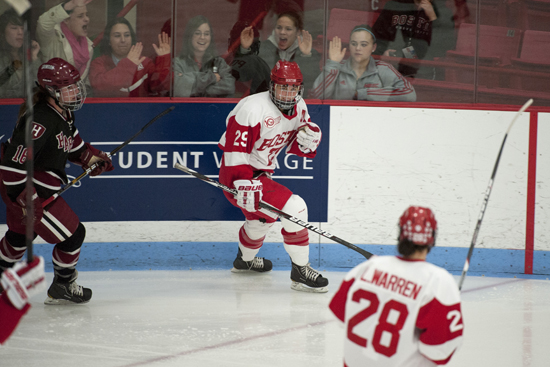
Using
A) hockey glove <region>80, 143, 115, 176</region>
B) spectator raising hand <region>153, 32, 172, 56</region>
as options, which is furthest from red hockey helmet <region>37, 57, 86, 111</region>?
spectator raising hand <region>153, 32, 172, 56</region>

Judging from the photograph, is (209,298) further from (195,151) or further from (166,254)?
(195,151)

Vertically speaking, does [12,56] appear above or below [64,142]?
above

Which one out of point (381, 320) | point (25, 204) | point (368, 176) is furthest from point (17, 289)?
point (368, 176)

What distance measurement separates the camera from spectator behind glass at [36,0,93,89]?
13.5ft

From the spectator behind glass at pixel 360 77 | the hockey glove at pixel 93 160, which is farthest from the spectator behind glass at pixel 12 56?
the spectator behind glass at pixel 360 77

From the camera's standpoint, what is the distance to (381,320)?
1.61 metres

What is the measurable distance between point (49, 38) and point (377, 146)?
2.18m

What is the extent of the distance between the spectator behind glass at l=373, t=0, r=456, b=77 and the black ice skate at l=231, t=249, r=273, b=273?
5.09ft

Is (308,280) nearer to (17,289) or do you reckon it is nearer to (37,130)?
(37,130)

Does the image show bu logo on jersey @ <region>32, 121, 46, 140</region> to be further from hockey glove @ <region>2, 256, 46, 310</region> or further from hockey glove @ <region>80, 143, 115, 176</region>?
hockey glove @ <region>2, 256, 46, 310</region>

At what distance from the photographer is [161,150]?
4.13m

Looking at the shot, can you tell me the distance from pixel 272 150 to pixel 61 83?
120cm

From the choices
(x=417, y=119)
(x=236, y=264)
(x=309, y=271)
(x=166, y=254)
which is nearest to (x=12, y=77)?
(x=166, y=254)

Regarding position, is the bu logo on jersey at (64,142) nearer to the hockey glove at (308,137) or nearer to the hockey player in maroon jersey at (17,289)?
the hockey glove at (308,137)
